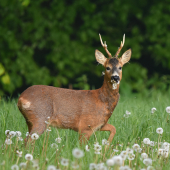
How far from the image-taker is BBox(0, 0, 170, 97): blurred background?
8594mm

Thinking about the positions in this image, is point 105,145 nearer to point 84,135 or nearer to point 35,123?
point 84,135

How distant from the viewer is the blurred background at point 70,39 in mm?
8594

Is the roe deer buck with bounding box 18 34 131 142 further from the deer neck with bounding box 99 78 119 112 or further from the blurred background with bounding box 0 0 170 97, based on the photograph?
the blurred background with bounding box 0 0 170 97

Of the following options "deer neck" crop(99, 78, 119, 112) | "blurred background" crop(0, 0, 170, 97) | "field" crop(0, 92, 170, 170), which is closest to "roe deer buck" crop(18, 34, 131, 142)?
"deer neck" crop(99, 78, 119, 112)

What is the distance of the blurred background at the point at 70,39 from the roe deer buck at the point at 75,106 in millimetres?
4075

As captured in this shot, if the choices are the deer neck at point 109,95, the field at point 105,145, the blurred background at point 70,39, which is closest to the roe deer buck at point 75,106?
the deer neck at point 109,95

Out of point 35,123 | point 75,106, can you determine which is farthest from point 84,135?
point 35,123

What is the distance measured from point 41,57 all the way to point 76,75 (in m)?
1.04

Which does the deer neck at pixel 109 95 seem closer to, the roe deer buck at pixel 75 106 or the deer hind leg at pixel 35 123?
the roe deer buck at pixel 75 106

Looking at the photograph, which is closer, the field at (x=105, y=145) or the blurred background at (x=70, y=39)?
the field at (x=105, y=145)

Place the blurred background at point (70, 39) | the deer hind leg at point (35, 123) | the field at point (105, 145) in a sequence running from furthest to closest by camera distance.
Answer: the blurred background at point (70, 39) → the deer hind leg at point (35, 123) → the field at point (105, 145)

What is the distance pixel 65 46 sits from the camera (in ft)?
28.8

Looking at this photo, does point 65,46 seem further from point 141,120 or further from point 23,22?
point 141,120

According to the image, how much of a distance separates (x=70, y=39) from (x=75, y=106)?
551 centimetres
